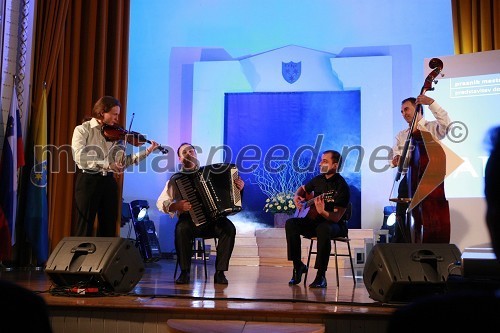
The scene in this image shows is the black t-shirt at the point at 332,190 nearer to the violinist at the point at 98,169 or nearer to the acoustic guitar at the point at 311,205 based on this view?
the acoustic guitar at the point at 311,205

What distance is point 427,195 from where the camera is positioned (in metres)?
3.95

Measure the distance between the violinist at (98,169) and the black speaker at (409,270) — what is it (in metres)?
1.95

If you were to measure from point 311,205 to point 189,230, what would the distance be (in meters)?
0.93

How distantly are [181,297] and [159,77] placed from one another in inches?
202

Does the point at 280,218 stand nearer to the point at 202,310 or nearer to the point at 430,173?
the point at 430,173

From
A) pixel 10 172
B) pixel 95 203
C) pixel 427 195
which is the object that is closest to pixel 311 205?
pixel 427 195

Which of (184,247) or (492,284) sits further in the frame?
(184,247)

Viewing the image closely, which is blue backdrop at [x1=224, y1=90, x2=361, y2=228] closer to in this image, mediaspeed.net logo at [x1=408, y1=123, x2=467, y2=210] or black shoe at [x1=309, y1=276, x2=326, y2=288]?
mediaspeed.net logo at [x1=408, y1=123, x2=467, y2=210]

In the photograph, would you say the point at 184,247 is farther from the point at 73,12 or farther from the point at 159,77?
the point at 159,77

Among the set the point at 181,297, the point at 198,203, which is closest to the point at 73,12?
the point at 198,203

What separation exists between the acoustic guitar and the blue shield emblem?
140 inches

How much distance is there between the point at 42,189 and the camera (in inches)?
212

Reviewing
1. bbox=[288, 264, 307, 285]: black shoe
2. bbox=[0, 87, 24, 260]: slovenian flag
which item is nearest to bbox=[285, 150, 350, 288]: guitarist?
bbox=[288, 264, 307, 285]: black shoe

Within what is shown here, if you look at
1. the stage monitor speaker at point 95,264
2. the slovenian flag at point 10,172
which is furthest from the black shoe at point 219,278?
the slovenian flag at point 10,172
